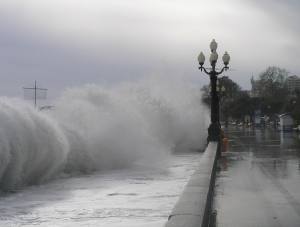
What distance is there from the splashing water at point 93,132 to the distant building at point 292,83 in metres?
95.4

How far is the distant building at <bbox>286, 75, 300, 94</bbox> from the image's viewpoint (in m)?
132

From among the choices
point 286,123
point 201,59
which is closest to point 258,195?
point 201,59

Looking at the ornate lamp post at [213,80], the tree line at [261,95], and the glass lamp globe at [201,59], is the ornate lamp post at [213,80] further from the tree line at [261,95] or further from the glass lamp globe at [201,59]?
the tree line at [261,95]

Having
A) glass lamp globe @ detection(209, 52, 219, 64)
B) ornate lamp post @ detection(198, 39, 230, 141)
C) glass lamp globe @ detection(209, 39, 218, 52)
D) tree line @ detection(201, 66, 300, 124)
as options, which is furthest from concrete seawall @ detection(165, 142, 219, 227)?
tree line @ detection(201, 66, 300, 124)

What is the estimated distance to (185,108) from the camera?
39.7 metres

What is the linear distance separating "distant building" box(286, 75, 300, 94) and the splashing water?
9538 centimetres

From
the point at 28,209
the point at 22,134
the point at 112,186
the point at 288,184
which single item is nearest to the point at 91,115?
A: the point at 22,134

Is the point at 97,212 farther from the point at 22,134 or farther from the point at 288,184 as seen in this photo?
the point at 22,134

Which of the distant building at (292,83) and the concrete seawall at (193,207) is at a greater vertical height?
the distant building at (292,83)

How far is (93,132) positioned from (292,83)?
4926 inches

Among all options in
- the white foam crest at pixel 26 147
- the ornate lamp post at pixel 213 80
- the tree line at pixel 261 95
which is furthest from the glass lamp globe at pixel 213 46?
the tree line at pixel 261 95

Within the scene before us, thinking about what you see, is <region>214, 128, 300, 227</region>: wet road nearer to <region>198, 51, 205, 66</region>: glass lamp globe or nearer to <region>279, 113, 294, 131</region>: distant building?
<region>198, 51, 205, 66</region>: glass lamp globe

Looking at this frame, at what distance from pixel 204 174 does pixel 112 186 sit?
2.64 meters

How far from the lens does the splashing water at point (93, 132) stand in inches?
553
